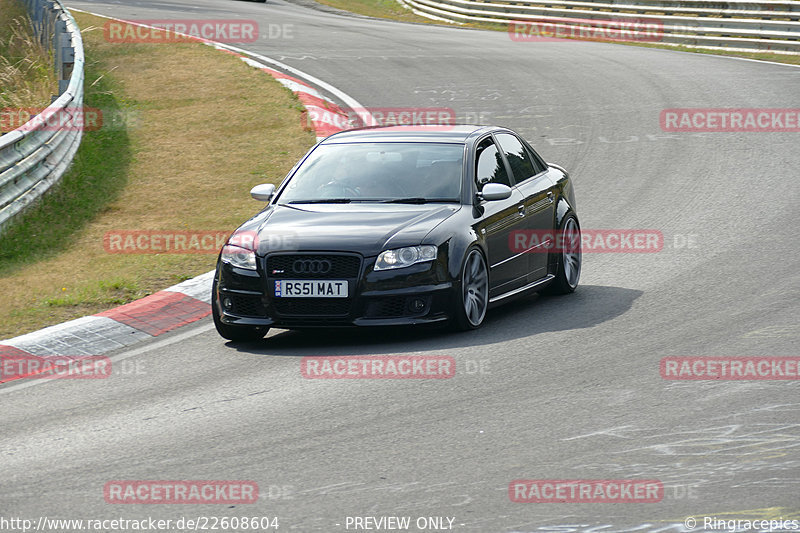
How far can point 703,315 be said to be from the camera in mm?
9695

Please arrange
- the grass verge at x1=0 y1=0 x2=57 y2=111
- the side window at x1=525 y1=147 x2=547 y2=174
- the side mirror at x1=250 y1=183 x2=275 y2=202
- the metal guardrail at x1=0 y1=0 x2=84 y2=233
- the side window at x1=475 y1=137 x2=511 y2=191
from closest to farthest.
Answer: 1. the side mirror at x1=250 y1=183 x2=275 y2=202
2. the side window at x1=475 y1=137 x2=511 y2=191
3. the side window at x1=525 y1=147 x2=547 y2=174
4. the metal guardrail at x1=0 y1=0 x2=84 y2=233
5. the grass verge at x1=0 y1=0 x2=57 y2=111

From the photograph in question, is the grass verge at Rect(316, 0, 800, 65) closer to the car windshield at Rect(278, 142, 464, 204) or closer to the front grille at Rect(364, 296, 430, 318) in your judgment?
the car windshield at Rect(278, 142, 464, 204)

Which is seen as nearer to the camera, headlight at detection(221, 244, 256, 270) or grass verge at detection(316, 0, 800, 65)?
headlight at detection(221, 244, 256, 270)

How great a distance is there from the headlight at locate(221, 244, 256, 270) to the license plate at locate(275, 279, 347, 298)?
27cm

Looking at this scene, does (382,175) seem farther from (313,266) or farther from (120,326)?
(120,326)

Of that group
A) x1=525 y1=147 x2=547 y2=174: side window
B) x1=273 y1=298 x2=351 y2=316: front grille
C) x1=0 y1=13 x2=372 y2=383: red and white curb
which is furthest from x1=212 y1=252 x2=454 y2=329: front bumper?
x1=525 y1=147 x2=547 y2=174: side window

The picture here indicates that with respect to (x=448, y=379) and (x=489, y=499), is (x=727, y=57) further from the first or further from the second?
(x=489, y=499)

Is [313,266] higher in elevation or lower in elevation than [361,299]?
higher

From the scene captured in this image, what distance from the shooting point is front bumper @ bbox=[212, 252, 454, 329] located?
29.8 feet

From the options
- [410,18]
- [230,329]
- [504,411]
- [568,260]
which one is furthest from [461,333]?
[410,18]

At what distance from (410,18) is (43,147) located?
28.9 m

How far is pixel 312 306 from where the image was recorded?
9.18 meters

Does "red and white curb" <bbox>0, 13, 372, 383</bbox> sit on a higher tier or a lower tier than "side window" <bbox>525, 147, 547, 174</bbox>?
lower

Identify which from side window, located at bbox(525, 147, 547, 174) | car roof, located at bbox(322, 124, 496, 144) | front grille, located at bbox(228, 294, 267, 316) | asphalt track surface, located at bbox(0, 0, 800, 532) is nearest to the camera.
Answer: asphalt track surface, located at bbox(0, 0, 800, 532)
